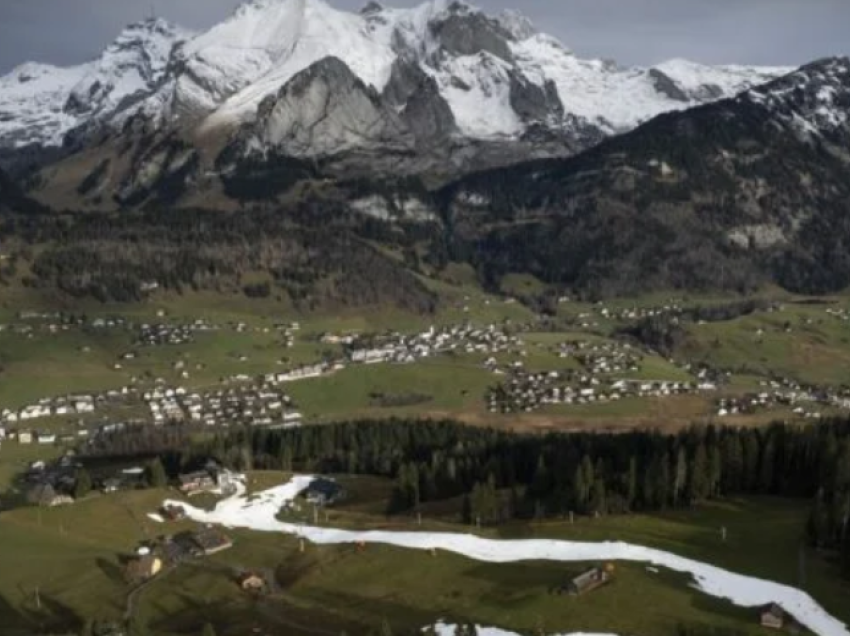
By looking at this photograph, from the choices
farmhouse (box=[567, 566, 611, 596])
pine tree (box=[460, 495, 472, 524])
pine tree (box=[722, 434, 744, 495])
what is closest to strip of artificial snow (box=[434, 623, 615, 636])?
farmhouse (box=[567, 566, 611, 596])

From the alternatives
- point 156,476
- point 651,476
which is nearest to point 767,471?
point 651,476

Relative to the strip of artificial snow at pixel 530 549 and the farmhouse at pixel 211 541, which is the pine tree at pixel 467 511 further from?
the farmhouse at pixel 211 541

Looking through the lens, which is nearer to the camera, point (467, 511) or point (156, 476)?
point (467, 511)

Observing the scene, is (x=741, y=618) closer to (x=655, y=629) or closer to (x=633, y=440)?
(x=655, y=629)

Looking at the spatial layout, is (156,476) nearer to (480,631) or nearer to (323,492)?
(323,492)

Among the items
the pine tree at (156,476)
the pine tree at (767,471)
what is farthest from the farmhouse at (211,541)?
the pine tree at (767,471)

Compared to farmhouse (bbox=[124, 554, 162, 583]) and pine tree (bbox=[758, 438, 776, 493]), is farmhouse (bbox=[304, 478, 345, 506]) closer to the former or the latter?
farmhouse (bbox=[124, 554, 162, 583])

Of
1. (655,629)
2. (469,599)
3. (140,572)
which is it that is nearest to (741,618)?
(655,629)
